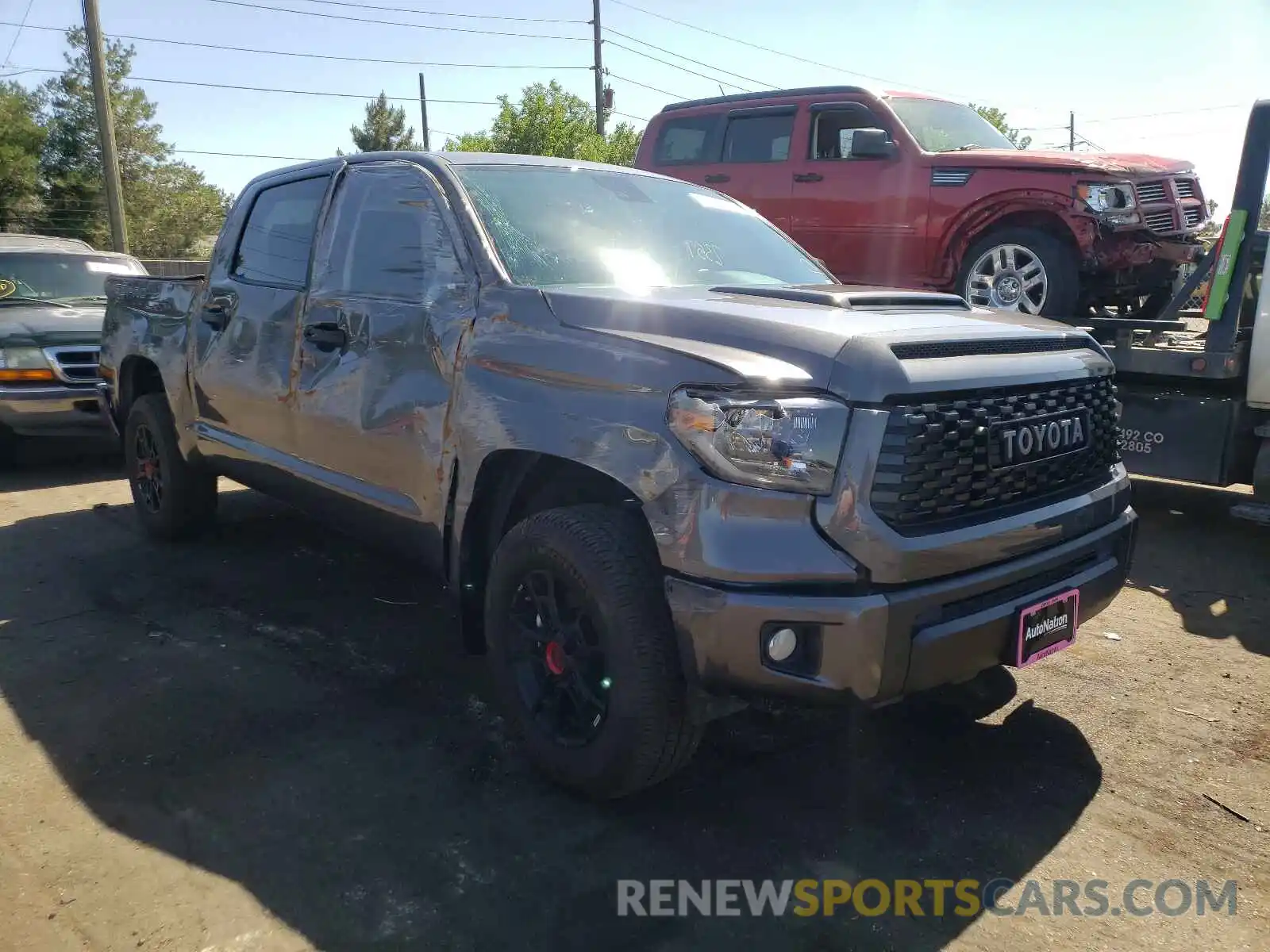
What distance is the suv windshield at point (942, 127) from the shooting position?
761 centimetres

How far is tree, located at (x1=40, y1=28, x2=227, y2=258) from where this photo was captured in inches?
1597

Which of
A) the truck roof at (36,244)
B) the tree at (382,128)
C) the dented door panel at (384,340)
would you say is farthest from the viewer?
the tree at (382,128)

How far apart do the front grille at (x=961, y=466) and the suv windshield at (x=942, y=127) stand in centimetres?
520

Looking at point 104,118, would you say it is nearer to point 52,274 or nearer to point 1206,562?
point 52,274

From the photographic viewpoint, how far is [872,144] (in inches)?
289

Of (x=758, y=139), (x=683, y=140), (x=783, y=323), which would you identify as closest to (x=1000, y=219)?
(x=758, y=139)

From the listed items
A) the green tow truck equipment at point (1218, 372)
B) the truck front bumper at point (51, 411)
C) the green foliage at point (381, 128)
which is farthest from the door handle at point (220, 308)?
the green foliage at point (381, 128)

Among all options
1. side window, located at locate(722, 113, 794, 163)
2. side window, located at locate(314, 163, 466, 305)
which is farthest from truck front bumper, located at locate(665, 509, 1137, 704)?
side window, located at locate(722, 113, 794, 163)

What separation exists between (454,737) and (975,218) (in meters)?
5.51

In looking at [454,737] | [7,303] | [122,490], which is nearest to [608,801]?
[454,737]

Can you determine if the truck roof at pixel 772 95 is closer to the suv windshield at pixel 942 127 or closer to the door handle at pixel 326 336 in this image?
the suv windshield at pixel 942 127

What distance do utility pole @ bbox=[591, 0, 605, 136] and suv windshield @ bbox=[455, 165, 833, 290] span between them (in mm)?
31621

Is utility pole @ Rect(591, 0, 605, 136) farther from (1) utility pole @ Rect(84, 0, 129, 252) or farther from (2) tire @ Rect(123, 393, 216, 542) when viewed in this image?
(2) tire @ Rect(123, 393, 216, 542)

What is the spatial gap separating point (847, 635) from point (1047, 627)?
78cm
